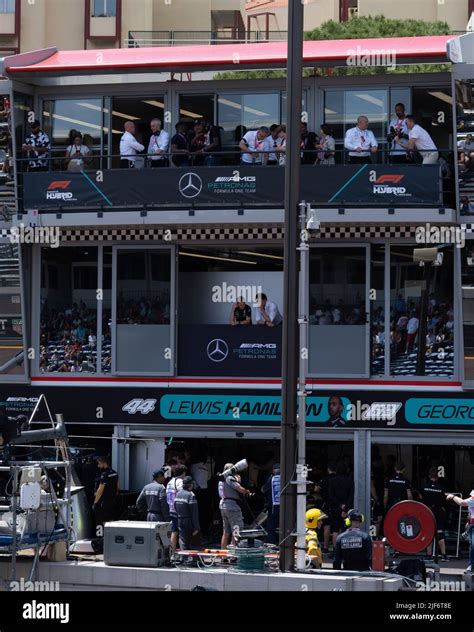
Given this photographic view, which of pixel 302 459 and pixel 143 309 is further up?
pixel 143 309

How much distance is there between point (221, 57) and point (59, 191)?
4089 millimetres

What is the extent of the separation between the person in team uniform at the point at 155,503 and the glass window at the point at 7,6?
1786 inches

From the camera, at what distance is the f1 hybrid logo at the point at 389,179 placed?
25.1m

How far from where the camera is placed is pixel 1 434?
24594 mm

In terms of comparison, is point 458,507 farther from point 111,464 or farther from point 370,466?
point 111,464

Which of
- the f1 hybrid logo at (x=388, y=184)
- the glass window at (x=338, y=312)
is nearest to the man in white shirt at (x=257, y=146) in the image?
A: the glass window at (x=338, y=312)

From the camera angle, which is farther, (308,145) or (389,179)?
(308,145)

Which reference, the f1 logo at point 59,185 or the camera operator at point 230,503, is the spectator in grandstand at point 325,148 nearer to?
the f1 logo at point 59,185

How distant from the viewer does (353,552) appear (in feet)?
61.5

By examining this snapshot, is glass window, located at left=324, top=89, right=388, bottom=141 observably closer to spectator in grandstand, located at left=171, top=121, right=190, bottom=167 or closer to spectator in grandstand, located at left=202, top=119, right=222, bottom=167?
spectator in grandstand, located at left=202, top=119, right=222, bottom=167

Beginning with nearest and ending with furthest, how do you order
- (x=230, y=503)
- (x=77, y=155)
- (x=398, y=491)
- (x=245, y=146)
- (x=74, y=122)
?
(x=230, y=503) < (x=398, y=491) < (x=245, y=146) < (x=77, y=155) < (x=74, y=122)

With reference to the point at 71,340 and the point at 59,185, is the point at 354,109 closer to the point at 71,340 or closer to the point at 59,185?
the point at 59,185

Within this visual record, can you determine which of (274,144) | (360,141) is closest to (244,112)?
(274,144)
